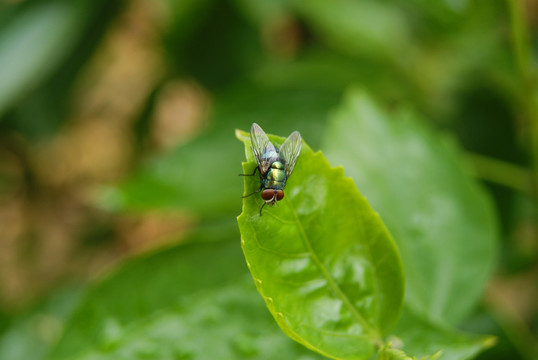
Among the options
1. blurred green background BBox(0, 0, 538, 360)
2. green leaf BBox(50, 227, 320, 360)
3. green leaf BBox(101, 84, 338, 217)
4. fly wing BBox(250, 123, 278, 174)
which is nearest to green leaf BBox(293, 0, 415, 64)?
blurred green background BBox(0, 0, 538, 360)

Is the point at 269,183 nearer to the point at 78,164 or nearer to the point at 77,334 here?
the point at 77,334

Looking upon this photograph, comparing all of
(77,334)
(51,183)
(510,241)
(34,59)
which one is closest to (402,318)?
(77,334)

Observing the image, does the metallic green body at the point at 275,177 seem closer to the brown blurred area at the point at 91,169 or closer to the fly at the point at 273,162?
the fly at the point at 273,162

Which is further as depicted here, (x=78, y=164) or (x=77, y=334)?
(x=78, y=164)

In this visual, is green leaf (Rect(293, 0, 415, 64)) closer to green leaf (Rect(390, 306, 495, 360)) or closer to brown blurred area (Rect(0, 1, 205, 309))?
brown blurred area (Rect(0, 1, 205, 309))

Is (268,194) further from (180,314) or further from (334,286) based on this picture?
(180,314)

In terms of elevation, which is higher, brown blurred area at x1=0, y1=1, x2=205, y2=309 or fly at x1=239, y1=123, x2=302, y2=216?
brown blurred area at x1=0, y1=1, x2=205, y2=309
